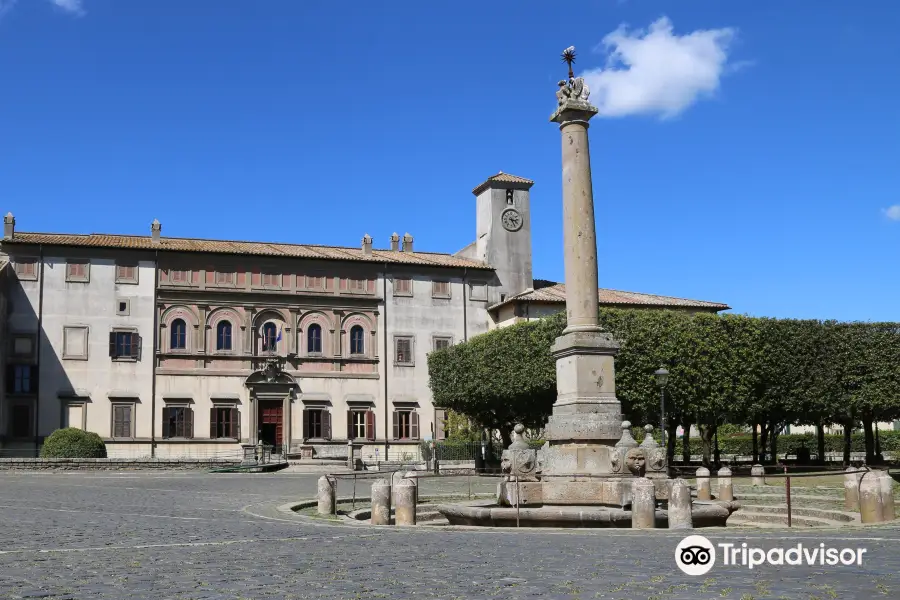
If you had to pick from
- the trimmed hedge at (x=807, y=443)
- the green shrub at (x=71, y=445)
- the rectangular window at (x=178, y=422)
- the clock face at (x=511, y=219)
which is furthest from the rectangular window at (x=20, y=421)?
the trimmed hedge at (x=807, y=443)

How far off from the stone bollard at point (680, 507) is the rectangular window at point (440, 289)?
4207 centimetres

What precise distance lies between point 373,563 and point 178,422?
143 ft

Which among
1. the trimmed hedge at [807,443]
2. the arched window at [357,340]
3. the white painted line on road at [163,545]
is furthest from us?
the trimmed hedge at [807,443]

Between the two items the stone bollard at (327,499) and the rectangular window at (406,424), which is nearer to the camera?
the stone bollard at (327,499)

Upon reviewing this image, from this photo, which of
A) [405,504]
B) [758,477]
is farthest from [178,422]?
[405,504]

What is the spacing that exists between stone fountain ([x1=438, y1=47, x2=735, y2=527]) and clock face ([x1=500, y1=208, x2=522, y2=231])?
3903 centimetres

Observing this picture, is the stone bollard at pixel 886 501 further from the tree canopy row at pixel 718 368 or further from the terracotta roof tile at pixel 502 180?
the terracotta roof tile at pixel 502 180

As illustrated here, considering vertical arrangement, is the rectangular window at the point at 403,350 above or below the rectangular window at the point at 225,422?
above

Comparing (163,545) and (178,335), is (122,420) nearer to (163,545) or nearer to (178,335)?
(178,335)

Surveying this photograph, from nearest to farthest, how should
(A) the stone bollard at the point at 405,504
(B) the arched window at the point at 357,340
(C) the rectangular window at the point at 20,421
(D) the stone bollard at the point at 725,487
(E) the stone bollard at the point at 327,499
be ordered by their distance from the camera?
(A) the stone bollard at the point at 405,504 < (E) the stone bollard at the point at 327,499 < (D) the stone bollard at the point at 725,487 < (C) the rectangular window at the point at 20,421 < (B) the arched window at the point at 357,340

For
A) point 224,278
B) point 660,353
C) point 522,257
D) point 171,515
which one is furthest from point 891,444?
point 171,515

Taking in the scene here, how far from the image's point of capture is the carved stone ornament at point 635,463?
1653 cm

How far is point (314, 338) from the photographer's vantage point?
5441 centimetres

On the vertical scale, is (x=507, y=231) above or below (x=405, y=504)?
above
